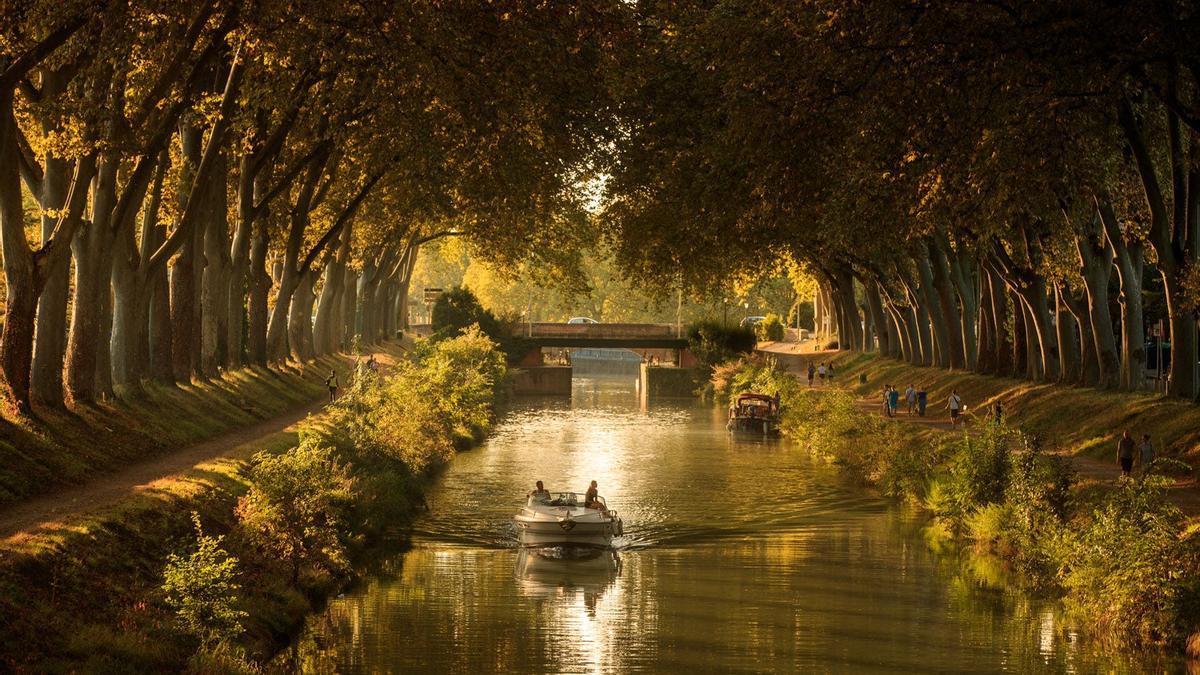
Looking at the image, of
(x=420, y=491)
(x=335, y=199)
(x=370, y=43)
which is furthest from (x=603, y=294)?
(x=370, y=43)

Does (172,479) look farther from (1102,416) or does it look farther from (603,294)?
(603,294)

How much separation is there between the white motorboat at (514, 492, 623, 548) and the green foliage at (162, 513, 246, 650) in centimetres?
1341

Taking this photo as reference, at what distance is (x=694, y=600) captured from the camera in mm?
27953

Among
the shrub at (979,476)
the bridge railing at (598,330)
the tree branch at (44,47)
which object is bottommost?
the shrub at (979,476)

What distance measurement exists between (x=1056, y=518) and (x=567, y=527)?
11214 mm

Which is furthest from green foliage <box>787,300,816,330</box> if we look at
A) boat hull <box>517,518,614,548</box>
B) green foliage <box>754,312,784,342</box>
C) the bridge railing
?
boat hull <box>517,518,614,548</box>

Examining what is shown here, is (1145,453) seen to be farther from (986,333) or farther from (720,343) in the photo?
(720,343)

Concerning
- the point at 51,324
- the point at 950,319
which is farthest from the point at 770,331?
the point at 51,324

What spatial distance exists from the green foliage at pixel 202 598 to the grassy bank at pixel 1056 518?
1429cm

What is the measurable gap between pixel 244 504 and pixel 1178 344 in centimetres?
Answer: 2353

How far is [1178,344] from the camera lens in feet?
118

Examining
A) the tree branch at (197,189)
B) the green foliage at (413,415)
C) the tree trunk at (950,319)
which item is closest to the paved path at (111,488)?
the green foliage at (413,415)

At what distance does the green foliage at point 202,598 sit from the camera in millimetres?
20016

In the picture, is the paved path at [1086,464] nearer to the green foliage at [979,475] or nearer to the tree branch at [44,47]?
the green foliage at [979,475]
